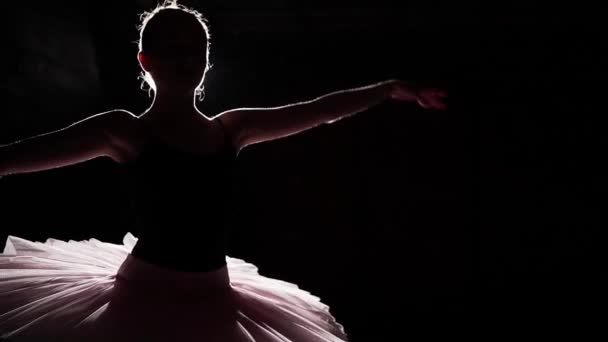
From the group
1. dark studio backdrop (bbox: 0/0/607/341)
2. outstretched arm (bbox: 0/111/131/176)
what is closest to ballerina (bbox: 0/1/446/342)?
outstretched arm (bbox: 0/111/131/176)

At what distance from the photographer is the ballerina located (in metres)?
0.78

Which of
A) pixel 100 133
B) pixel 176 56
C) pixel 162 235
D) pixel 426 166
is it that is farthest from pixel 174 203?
pixel 426 166

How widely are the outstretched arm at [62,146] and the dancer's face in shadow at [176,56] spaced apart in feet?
0.39

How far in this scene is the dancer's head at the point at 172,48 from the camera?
0.91m

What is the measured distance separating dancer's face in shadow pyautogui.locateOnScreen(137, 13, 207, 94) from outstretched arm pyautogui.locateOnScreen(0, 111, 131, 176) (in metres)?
0.12

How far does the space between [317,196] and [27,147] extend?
8.51 ft

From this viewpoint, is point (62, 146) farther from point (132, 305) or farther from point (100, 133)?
point (132, 305)

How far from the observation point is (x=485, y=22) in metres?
3.19

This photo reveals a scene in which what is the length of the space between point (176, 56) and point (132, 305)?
48 centimetres

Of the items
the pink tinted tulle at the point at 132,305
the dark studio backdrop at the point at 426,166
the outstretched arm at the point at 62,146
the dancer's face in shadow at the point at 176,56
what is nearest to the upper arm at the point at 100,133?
the outstretched arm at the point at 62,146

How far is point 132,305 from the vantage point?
830 mm

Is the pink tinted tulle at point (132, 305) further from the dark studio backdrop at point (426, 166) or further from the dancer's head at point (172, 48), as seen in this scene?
the dark studio backdrop at point (426, 166)

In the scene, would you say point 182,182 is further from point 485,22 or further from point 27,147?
point 485,22

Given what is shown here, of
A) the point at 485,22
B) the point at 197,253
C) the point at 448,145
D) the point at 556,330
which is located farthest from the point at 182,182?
the point at 556,330
